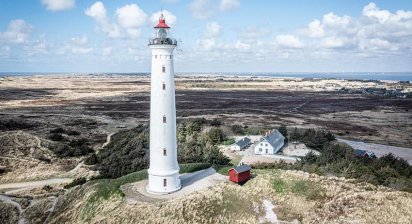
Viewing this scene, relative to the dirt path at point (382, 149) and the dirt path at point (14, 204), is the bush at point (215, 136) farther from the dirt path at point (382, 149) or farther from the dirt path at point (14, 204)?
the dirt path at point (14, 204)

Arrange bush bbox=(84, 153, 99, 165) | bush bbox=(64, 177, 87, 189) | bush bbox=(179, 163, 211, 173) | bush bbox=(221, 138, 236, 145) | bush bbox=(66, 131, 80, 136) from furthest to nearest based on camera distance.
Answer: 1. bush bbox=(66, 131, 80, 136)
2. bush bbox=(221, 138, 236, 145)
3. bush bbox=(84, 153, 99, 165)
4. bush bbox=(64, 177, 87, 189)
5. bush bbox=(179, 163, 211, 173)

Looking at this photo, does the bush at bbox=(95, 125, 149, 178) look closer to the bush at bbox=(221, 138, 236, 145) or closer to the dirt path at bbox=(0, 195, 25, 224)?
the dirt path at bbox=(0, 195, 25, 224)

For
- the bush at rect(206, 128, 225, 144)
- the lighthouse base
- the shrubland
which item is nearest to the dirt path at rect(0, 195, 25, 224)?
the shrubland

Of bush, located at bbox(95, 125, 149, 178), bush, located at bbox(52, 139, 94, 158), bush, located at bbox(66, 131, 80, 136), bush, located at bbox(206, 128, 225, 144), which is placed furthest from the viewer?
bush, located at bbox(66, 131, 80, 136)

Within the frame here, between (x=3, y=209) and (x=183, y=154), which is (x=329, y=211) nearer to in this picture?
(x=183, y=154)

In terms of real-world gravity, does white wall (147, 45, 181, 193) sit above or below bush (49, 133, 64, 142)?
above

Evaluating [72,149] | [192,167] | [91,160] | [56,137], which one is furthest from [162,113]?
[56,137]

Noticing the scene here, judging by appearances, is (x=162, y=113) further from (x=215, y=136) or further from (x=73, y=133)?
(x=73, y=133)
